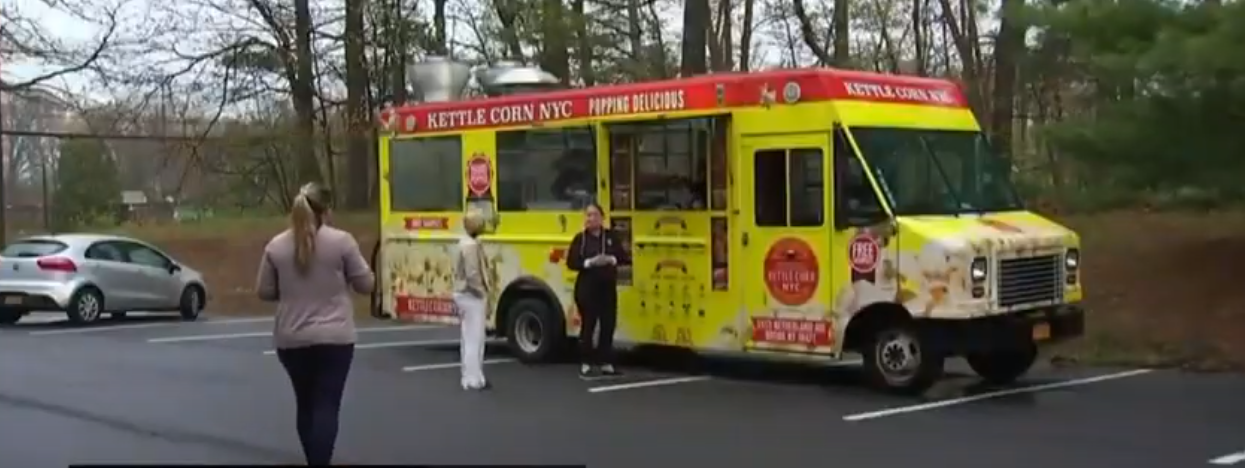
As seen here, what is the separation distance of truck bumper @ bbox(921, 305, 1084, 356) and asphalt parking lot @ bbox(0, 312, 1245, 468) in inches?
16.8

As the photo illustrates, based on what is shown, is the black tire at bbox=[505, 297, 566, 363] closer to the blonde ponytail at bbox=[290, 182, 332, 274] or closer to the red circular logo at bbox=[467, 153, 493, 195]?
the red circular logo at bbox=[467, 153, 493, 195]

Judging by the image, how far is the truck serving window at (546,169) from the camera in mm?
15617

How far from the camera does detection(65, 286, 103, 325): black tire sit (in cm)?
2316

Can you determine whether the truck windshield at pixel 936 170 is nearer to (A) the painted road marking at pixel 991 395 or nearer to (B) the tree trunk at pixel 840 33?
(A) the painted road marking at pixel 991 395

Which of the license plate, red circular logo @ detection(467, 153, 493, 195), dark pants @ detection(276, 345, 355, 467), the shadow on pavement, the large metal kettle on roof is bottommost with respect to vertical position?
the shadow on pavement

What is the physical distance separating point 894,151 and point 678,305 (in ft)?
8.22

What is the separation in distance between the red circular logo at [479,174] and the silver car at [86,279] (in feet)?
29.0

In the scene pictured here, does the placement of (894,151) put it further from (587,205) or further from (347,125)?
(347,125)

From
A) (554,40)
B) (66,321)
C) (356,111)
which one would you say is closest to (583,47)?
(554,40)

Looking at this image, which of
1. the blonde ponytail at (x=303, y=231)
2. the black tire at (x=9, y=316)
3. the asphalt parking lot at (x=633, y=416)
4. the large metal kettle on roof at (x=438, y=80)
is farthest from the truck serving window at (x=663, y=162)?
the black tire at (x=9, y=316)

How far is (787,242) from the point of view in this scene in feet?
45.6

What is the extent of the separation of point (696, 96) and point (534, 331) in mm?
3209

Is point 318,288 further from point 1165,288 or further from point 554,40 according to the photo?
point 554,40

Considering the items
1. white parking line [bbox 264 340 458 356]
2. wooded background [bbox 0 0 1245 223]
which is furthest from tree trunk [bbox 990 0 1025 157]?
white parking line [bbox 264 340 458 356]
